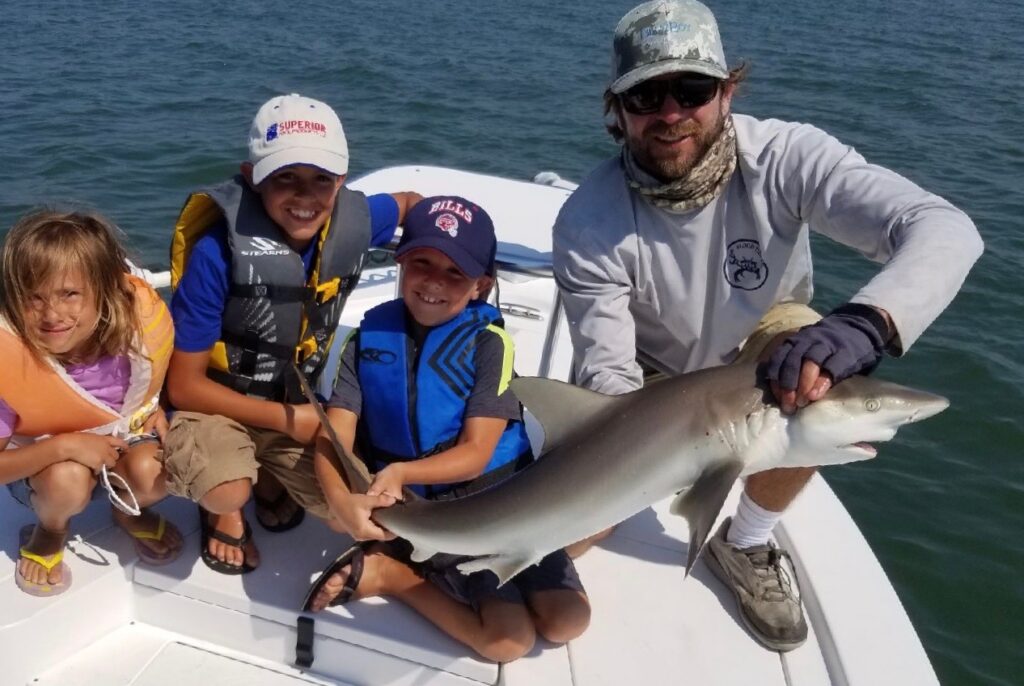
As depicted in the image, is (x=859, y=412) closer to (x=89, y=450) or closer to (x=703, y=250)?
(x=703, y=250)

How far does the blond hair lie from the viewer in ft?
10.2

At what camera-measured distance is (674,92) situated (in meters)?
3.34

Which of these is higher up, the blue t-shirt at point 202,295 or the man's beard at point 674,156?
the man's beard at point 674,156

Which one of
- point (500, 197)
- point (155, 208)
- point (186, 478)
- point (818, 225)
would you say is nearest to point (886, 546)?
point (818, 225)

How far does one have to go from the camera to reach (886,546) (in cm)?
554

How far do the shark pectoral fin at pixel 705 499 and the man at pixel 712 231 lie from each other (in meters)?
0.69

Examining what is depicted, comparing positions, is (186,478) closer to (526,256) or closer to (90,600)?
(90,600)

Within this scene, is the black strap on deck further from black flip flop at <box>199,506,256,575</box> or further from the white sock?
the white sock

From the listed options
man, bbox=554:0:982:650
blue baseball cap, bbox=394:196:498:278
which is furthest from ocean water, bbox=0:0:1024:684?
blue baseball cap, bbox=394:196:498:278

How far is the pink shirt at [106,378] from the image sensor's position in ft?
11.1

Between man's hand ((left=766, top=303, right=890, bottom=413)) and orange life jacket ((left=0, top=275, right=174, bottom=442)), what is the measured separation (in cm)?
223

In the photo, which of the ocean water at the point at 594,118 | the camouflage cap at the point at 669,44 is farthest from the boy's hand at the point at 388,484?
the ocean water at the point at 594,118

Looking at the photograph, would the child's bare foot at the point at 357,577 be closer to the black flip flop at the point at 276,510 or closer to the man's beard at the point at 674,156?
the black flip flop at the point at 276,510

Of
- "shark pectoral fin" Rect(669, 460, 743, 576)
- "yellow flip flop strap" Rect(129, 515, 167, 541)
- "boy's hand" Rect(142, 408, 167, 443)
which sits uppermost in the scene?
"shark pectoral fin" Rect(669, 460, 743, 576)
